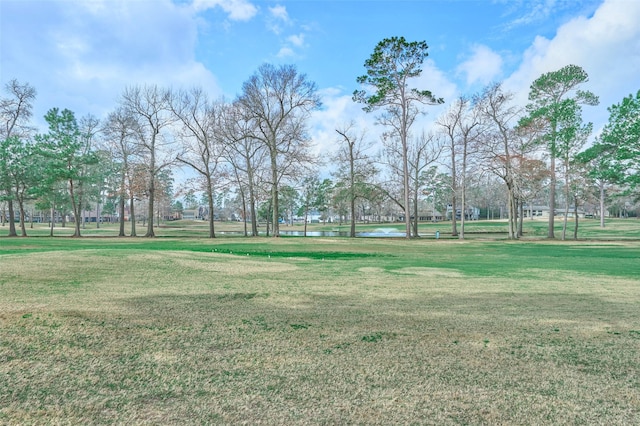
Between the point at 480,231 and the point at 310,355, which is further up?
the point at 310,355

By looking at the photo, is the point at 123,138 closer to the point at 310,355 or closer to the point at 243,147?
the point at 243,147

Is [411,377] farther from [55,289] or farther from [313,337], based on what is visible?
[55,289]

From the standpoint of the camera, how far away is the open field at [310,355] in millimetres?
2969

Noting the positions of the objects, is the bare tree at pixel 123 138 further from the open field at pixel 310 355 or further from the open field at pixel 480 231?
the open field at pixel 310 355

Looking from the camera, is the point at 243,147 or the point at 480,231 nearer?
the point at 243,147

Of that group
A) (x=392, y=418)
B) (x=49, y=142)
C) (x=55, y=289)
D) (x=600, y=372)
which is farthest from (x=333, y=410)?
(x=49, y=142)

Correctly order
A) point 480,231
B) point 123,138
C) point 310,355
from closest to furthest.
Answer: point 310,355, point 123,138, point 480,231

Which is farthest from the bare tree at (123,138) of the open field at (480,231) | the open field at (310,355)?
the open field at (310,355)

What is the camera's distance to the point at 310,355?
161 inches

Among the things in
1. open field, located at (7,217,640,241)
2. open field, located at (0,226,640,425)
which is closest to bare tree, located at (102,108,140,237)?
open field, located at (7,217,640,241)

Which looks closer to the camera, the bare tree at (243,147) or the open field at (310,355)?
the open field at (310,355)

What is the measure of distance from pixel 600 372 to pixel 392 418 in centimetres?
246

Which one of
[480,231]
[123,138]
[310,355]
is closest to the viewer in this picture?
[310,355]

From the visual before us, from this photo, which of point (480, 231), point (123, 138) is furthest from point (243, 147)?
point (480, 231)
